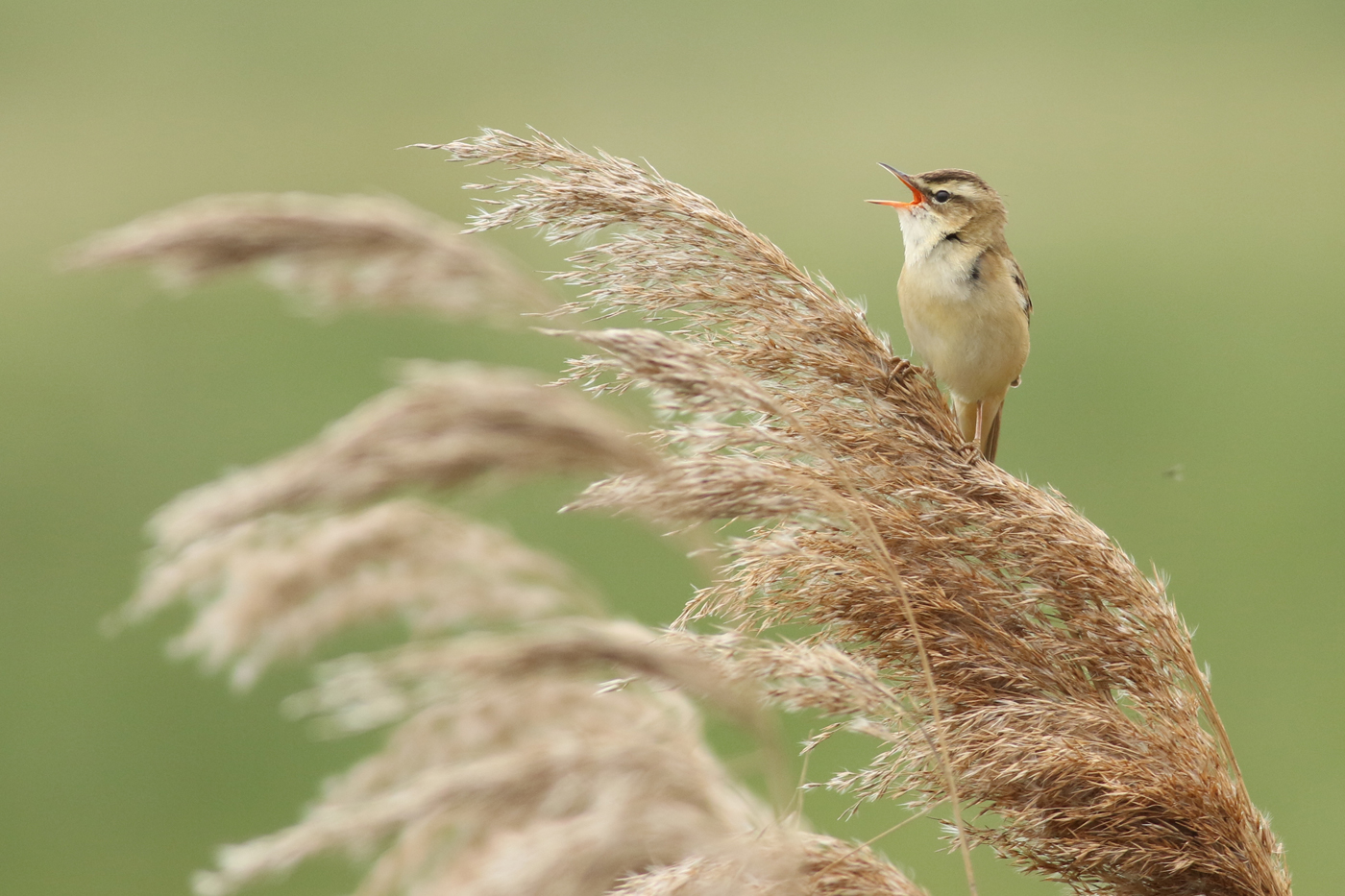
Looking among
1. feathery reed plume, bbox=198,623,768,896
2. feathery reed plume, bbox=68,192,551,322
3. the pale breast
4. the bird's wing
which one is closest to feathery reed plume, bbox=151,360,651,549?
feathery reed plume, bbox=198,623,768,896

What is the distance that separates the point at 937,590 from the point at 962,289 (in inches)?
47.3

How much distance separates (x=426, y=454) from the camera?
4.50 feet

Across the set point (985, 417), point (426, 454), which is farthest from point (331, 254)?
point (985, 417)

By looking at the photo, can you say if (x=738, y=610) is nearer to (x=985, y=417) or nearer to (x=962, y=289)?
(x=962, y=289)

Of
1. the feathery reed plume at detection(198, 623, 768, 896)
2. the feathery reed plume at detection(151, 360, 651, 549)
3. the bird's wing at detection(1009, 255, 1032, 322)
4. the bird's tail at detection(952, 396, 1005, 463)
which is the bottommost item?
the feathery reed plume at detection(198, 623, 768, 896)

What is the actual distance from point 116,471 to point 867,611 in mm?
7171

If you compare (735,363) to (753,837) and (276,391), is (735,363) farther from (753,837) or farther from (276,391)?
(276,391)

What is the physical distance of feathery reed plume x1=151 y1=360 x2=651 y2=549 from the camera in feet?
4.34

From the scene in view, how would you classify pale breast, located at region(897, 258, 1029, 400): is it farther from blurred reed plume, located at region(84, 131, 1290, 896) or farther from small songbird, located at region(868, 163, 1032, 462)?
blurred reed plume, located at region(84, 131, 1290, 896)

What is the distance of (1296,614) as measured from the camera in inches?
265

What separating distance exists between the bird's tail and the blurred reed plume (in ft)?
3.33

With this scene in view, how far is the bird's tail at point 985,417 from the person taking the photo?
9.53 feet

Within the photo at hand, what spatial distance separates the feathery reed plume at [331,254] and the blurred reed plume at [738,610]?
0.7 inches

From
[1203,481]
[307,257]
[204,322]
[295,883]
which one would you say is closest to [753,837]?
[307,257]
